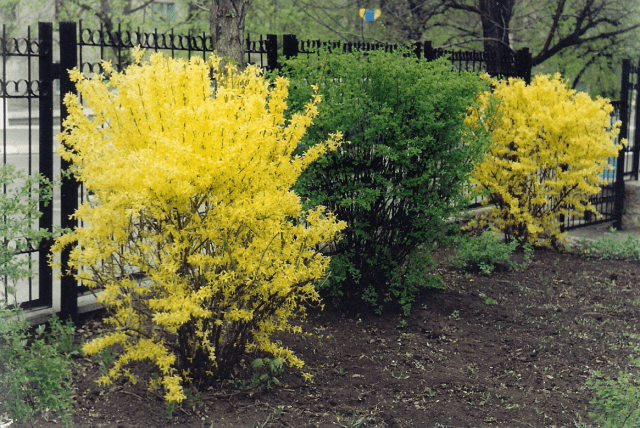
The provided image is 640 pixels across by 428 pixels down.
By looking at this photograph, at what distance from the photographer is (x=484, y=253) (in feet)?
25.9

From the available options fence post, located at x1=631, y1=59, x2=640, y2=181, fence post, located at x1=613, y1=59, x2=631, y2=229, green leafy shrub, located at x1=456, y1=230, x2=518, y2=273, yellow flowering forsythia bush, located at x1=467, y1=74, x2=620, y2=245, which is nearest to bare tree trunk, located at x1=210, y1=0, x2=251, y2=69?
green leafy shrub, located at x1=456, y1=230, x2=518, y2=273

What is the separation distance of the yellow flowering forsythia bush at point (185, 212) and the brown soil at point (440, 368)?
0.84ft

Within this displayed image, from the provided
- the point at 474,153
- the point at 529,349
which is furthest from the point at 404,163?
the point at 529,349

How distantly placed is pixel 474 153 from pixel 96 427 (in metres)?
3.73

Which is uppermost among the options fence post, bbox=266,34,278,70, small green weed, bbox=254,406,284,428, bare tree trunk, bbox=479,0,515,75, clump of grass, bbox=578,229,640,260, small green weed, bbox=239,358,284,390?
bare tree trunk, bbox=479,0,515,75

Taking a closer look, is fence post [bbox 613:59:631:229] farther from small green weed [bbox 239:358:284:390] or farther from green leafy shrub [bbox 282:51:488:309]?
small green weed [bbox 239:358:284:390]

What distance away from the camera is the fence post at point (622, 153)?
1067 centimetres

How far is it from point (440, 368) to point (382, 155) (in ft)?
5.51

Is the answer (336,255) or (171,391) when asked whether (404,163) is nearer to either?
(336,255)

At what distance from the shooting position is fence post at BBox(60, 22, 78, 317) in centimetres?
554

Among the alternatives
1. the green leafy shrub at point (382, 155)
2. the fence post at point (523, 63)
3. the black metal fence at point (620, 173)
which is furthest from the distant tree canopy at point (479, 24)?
the green leafy shrub at point (382, 155)

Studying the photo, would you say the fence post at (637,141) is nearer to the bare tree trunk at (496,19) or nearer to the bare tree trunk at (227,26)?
the bare tree trunk at (496,19)

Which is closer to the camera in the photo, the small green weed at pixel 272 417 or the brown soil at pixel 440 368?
the small green weed at pixel 272 417

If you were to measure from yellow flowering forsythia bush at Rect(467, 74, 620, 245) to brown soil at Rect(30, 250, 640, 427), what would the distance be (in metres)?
1.37
